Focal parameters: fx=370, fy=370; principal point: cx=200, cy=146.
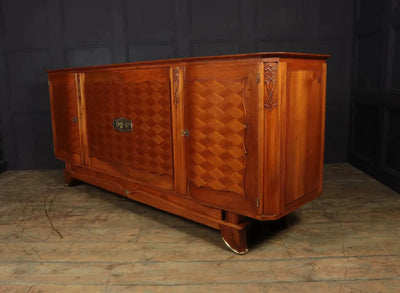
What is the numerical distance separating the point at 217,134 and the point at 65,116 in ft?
6.06

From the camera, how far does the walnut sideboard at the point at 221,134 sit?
1905 millimetres

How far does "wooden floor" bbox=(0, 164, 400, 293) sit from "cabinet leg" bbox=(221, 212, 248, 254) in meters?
0.04

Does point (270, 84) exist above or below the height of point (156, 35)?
below

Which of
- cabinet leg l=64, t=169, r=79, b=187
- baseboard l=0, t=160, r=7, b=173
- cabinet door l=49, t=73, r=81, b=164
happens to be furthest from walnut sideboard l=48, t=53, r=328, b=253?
baseboard l=0, t=160, r=7, b=173

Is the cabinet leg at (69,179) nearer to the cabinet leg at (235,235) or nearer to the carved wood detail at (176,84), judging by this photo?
the carved wood detail at (176,84)

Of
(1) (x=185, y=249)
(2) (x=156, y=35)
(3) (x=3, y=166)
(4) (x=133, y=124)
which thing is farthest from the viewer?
(3) (x=3, y=166)

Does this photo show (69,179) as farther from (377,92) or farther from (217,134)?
(377,92)

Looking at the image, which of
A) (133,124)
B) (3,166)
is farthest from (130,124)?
(3,166)

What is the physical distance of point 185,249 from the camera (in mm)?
2164

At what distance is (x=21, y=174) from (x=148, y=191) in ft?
7.03

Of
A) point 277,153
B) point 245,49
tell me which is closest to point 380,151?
point 245,49

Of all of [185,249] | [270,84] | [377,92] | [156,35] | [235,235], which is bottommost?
[185,249]

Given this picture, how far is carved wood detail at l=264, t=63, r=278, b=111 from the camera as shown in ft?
6.01

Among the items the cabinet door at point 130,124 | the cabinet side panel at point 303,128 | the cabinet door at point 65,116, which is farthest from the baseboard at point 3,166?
the cabinet side panel at point 303,128
